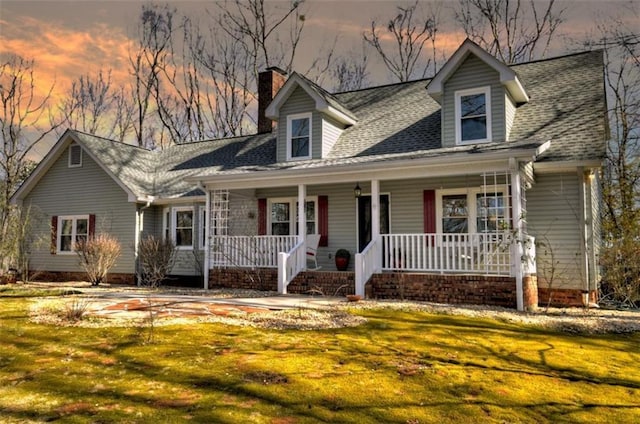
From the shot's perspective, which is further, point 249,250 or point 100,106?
point 100,106

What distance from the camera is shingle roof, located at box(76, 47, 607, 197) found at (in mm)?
11891

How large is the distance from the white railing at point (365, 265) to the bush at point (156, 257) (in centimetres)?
688

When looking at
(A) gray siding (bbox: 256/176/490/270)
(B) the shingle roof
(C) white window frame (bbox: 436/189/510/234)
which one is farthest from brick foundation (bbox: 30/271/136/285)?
(C) white window frame (bbox: 436/189/510/234)

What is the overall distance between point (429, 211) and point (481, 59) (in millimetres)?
4250

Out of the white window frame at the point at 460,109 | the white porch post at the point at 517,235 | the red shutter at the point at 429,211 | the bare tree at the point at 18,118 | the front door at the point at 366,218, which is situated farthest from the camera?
the bare tree at the point at 18,118

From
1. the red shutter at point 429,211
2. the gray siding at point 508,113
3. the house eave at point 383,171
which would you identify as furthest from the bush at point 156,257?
the gray siding at point 508,113

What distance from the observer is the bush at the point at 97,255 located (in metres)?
15.0

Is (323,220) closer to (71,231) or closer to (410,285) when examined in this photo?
(410,285)

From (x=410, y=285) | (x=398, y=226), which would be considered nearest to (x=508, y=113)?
(x=398, y=226)

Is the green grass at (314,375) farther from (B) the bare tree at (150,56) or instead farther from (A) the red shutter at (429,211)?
(B) the bare tree at (150,56)

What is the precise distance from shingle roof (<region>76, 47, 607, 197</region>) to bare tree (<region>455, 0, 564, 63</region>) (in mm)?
10175

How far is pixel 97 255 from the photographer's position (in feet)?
49.2

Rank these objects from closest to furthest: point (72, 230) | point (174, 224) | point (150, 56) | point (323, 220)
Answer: point (323, 220) < point (174, 224) < point (72, 230) < point (150, 56)

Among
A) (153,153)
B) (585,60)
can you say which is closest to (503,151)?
(585,60)
